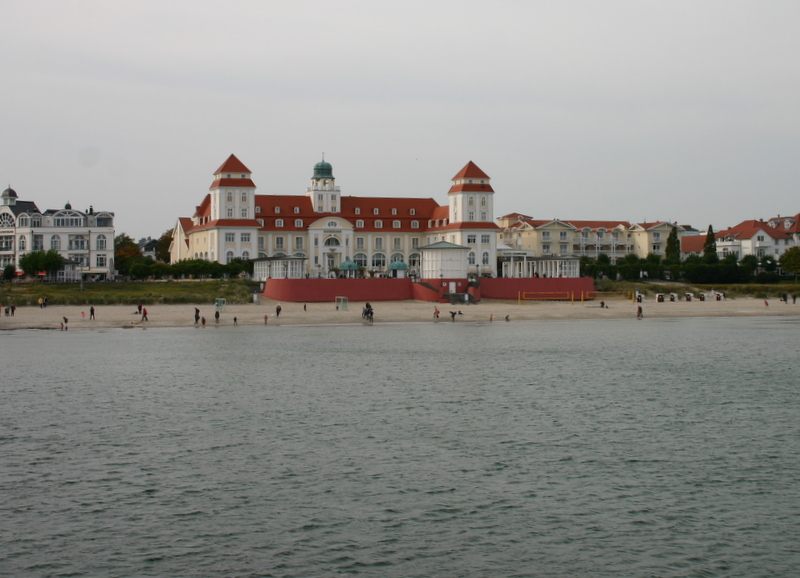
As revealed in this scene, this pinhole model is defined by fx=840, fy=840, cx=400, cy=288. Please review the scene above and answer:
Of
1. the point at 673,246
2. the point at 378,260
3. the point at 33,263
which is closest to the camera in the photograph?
the point at 33,263

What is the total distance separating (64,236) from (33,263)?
371 inches

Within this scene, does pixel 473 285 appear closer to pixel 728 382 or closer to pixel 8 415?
pixel 728 382

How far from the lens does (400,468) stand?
2242cm


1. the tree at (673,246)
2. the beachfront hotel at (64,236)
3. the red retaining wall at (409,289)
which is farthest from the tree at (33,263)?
the tree at (673,246)

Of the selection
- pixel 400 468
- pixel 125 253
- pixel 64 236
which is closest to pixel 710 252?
pixel 64 236

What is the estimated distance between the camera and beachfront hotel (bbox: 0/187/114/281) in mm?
94812

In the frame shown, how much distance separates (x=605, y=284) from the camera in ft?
305

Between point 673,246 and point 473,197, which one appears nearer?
point 473,197

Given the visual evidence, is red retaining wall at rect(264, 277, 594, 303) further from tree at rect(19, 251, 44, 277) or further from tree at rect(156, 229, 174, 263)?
tree at rect(156, 229, 174, 263)

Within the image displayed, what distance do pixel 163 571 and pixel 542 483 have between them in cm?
966

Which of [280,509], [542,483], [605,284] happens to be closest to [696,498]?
[542,483]

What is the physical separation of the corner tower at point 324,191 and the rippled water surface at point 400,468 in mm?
59583

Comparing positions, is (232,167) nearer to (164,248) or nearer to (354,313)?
(354,313)

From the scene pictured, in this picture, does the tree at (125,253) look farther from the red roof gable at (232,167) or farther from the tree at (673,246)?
the tree at (673,246)
